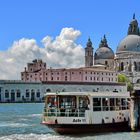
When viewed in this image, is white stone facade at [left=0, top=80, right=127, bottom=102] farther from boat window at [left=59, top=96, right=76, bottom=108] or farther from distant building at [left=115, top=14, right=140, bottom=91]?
boat window at [left=59, top=96, right=76, bottom=108]

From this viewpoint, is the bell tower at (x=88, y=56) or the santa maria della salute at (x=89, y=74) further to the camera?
the bell tower at (x=88, y=56)

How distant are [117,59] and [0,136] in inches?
4804

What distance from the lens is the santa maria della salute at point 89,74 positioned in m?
126

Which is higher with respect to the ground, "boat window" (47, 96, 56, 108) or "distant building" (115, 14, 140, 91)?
"distant building" (115, 14, 140, 91)

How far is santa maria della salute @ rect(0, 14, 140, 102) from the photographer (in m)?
126

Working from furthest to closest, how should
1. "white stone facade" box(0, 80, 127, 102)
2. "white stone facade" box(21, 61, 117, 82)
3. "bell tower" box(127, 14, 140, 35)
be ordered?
"bell tower" box(127, 14, 140, 35) < "white stone facade" box(21, 61, 117, 82) < "white stone facade" box(0, 80, 127, 102)

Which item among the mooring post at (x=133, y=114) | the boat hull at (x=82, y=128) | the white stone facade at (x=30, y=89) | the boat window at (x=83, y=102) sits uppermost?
the white stone facade at (x=30, y=89)

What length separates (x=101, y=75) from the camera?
14025 centimetres

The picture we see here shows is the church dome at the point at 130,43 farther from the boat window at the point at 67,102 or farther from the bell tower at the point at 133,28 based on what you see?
the boat window at the point at 67,102

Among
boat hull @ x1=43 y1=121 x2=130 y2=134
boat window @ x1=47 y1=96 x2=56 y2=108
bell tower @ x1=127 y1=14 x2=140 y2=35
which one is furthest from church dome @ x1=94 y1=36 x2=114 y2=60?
boat window @ x1=47 y1=96 x2=56 y2=108

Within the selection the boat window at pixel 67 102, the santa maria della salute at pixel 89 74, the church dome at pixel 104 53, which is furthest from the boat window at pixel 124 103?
→ the church dome at pixel 104 53

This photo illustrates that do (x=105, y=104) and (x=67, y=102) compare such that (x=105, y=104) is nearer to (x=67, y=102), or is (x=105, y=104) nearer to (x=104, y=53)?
(x=67, y=102)

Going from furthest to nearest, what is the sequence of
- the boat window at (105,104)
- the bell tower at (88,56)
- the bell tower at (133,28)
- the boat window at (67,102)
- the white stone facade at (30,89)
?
the bell tower at (88,56) < the bell tower at (133,28) < the white stone facade at (30,89) < the boat window at (105,104) < the boat window at (67,102)

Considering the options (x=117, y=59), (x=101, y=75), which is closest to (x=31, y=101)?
(x=101, y=75)
